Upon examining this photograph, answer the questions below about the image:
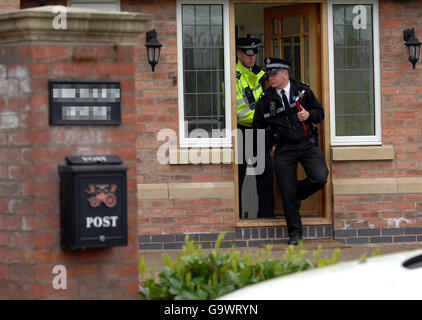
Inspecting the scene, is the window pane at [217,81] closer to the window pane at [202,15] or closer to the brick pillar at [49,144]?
the window pane at [202,15]

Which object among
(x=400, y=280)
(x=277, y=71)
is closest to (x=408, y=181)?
(x=277, y=71)

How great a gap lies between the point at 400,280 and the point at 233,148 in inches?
270

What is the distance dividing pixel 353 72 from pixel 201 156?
1.99m

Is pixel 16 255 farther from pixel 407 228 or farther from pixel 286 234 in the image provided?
pixel 407 228

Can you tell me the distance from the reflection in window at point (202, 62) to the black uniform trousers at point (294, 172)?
3.02 ft

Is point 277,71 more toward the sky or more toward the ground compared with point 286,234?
more toward the sky

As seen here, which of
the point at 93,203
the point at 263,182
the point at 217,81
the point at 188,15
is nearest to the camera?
the point at 93,203

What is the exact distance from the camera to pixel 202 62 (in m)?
10.5

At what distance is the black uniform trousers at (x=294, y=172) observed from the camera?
10.2 m

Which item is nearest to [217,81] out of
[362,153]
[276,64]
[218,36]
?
[218,36]

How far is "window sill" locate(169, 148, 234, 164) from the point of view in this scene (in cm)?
1029

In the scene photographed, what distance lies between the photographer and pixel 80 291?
568 centimetres

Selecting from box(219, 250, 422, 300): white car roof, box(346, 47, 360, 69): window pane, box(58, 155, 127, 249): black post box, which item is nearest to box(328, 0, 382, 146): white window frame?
box(346, 47, 360, 69): window pane

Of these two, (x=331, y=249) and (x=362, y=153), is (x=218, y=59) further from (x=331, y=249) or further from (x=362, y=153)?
(x=331, y=249)
